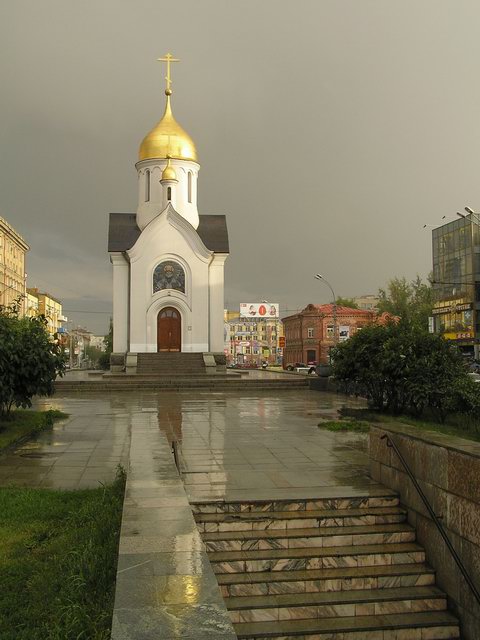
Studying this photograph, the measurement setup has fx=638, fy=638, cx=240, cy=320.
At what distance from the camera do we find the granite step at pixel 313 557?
5.82 metres

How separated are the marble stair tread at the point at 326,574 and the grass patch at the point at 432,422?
465 cm

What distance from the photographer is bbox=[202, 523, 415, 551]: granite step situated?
6074mm

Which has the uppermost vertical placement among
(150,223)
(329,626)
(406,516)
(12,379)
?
(150,223)

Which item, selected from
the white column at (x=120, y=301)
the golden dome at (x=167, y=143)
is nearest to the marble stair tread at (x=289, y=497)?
the white column at (x=120, y=301)

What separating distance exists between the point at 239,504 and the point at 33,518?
2.17 metres

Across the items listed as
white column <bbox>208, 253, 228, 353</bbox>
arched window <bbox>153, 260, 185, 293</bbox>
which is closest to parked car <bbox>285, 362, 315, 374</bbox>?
white column <bbox>208, 253, 228, 353</bbox>

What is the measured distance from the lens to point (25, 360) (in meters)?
12.5

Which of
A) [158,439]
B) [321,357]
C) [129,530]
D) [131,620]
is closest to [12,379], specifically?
[158,439]

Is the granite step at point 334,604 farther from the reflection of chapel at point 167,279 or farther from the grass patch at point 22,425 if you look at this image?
the reflection of chapel at point 167,279

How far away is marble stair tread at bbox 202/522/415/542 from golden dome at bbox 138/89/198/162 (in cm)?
3561

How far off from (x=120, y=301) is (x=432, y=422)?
26.8m

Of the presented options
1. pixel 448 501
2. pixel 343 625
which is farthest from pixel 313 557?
pixel 448 501

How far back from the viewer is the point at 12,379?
12.3 meters

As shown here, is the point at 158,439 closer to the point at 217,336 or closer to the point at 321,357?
the point at 217,336
